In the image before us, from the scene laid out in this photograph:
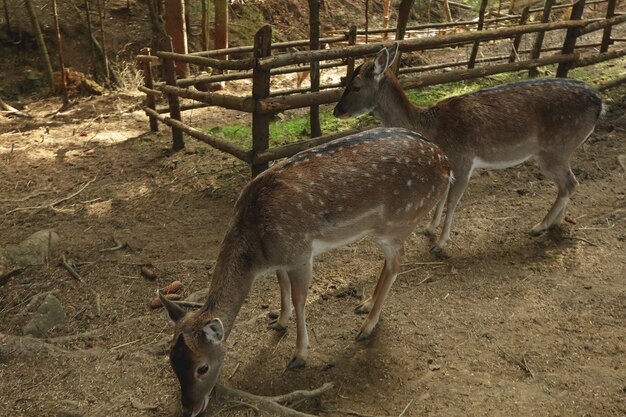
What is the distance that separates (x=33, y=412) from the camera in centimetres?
329

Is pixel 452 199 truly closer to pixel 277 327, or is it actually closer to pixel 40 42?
pixel 277 327

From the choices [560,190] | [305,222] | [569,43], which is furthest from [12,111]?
[569,43]

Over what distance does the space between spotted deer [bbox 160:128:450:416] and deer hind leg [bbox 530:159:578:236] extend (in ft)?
5.82

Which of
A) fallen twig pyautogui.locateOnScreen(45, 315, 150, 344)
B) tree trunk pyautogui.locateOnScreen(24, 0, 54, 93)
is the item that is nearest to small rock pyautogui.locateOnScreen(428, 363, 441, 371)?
fallen twig pyautogui.locateOnScreen(45, 315, 150, 344)

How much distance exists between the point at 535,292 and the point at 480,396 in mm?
1490

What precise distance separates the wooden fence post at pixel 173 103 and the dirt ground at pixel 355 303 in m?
0.85

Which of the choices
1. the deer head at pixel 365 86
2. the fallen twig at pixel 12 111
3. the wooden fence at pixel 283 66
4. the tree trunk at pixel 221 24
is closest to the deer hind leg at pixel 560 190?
the deer head at pixel 365 86

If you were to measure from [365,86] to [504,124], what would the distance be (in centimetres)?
148

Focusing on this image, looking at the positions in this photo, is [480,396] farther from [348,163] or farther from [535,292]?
[348,163]

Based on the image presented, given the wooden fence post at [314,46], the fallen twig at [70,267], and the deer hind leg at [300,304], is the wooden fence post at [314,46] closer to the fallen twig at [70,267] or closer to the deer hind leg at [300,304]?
the fallen twig at [70,267]

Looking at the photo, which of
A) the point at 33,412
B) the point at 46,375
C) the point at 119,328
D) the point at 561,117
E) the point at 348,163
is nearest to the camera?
the point at 33,412

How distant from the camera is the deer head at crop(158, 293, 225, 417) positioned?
9.90 feet

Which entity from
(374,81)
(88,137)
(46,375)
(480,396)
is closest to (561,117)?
(374,81)

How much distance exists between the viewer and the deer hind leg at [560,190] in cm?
536
